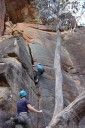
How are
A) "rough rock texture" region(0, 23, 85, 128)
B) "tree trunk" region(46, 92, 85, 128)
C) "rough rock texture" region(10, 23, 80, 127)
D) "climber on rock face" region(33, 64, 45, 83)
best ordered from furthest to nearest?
"climber on rock face" region(33, 64, 45, 83)
"rough rock texture" region(10, 23, 80, 127)
"rough rock texture" region(0, 23, 85, 128)
"tree trunk" region(46, 92, 85, 128)

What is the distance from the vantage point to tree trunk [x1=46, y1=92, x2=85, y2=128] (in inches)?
332

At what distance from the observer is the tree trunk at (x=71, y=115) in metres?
8.44

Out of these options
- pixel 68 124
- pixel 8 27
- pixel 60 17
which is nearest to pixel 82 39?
pixel 60 17

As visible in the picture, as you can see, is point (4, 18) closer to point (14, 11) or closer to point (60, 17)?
point (14, 11)

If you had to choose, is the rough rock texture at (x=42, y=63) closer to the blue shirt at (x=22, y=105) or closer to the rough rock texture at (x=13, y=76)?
the rough rock texture at (x=13, y=76)

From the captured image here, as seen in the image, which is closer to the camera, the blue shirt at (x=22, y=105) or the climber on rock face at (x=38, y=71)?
the blue shirt at (x=22, y=105)

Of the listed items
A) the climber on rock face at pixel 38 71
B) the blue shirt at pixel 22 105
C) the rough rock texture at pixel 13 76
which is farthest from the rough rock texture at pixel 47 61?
the blue shirt at pixel 22 105

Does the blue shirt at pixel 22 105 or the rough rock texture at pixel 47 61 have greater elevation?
the blue shirt at pixel 22 105

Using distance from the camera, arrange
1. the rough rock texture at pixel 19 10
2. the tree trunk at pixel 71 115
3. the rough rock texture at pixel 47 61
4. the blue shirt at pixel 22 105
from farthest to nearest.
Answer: the rough rock texture at pixel 19 10
the rough rock texture at pixel 47 61
the blue shirt at pixel 22 105
the tree trunk at pixel 71 115

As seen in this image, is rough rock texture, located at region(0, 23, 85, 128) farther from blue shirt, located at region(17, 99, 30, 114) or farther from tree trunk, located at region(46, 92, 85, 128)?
tree trunk, located at region(46, 92, 85, 128)

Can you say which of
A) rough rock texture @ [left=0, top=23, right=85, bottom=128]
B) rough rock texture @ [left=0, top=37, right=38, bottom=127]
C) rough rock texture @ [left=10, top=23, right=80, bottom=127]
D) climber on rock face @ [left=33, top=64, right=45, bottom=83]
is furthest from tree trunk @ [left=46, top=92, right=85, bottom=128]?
climber on rock face @ [left=33, top=64, right=45, bottom=83]

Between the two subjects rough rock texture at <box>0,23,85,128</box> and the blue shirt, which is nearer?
the blue shirt

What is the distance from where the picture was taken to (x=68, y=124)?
8523 millimetres

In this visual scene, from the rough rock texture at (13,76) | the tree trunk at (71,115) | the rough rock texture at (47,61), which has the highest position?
the tree trunk at (71,115)
